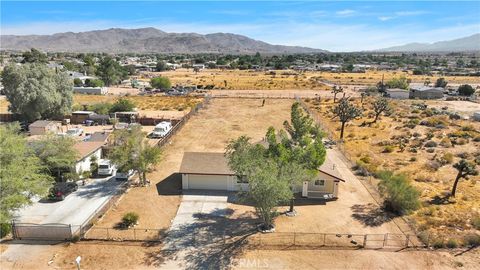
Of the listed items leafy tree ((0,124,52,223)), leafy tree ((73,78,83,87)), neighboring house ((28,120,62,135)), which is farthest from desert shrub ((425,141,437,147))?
leafy tree ((73,78,83,87))

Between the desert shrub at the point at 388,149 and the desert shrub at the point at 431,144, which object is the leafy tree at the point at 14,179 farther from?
the desert shrub at the point at 431,144

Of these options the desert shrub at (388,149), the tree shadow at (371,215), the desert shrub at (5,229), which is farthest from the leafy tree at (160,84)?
the tree shadow at (371,215)

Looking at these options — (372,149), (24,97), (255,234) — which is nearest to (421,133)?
(372,149)

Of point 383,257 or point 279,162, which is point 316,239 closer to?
point 383,257

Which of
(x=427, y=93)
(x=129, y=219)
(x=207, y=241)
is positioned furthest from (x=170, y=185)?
(x=427, y=93)

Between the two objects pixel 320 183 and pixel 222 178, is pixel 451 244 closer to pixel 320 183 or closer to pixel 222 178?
pixel 320 183

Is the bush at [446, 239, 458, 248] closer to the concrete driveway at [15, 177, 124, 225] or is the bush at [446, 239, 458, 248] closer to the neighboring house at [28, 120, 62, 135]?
the concrete driveway at [15, 177, 124, 225]
